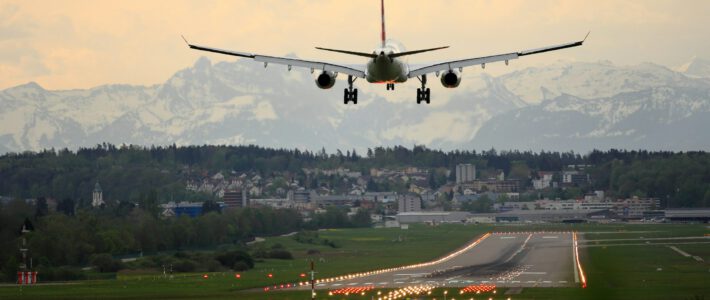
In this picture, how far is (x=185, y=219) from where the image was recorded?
17700 centimetres

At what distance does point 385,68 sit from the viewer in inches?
3029

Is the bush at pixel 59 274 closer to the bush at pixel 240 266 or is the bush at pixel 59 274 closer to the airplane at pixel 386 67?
the bush at pixel 240 266

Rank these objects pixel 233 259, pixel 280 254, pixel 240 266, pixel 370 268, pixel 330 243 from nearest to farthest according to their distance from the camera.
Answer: pixel 370 268, pixel 240 266, pixel 233 259, pixel 280 254, pixel 330 243

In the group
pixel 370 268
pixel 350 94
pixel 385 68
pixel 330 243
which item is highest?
pixel 385 68

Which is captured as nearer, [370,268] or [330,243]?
[370,268]

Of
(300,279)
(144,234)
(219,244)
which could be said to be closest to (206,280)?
(300,279)

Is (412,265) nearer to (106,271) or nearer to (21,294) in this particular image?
(106,271)

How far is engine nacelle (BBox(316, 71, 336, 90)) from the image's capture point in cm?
8031

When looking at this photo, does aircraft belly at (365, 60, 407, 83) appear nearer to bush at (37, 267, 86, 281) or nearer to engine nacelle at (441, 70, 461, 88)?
engine nacelle at (441, 70, 461, 88)

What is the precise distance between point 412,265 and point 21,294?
1891 inches

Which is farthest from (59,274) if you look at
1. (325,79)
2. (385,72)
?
(385,72)

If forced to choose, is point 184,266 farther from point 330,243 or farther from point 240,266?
point 330,243

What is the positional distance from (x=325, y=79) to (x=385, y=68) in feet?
15.4

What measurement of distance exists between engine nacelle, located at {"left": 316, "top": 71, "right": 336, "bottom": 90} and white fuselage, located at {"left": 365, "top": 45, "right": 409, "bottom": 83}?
2658mm
